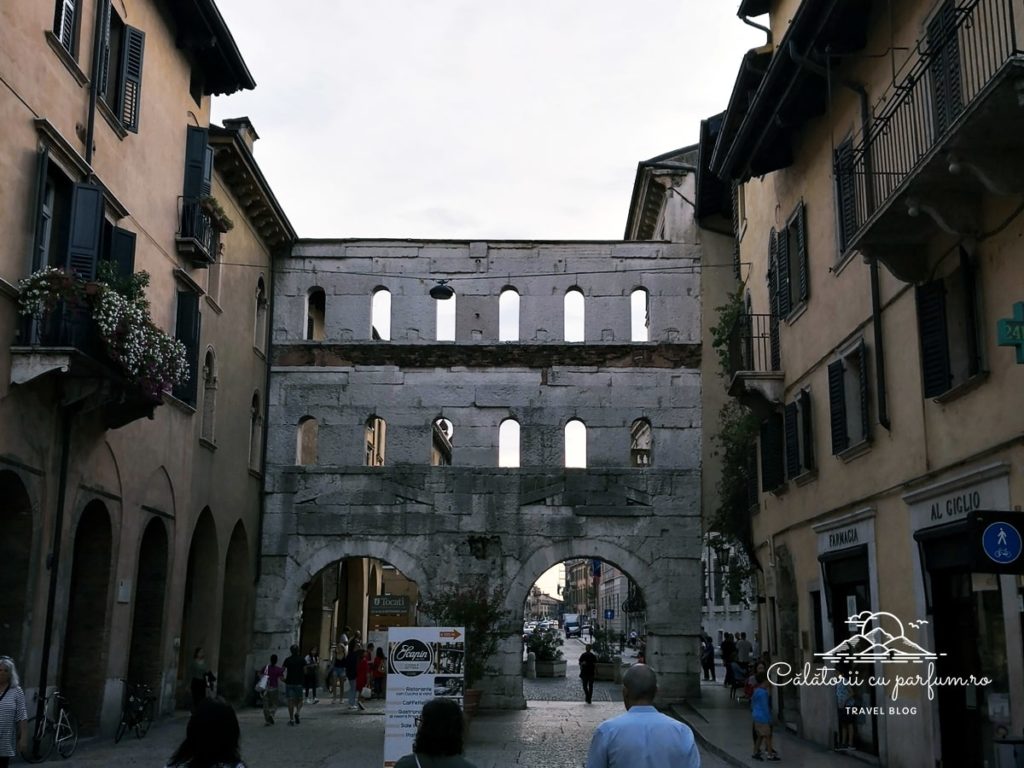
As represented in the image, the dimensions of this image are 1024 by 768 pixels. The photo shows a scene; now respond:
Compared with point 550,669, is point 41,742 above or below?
below

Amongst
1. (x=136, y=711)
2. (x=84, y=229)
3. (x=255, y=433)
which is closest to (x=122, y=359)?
(x=84, y=229)

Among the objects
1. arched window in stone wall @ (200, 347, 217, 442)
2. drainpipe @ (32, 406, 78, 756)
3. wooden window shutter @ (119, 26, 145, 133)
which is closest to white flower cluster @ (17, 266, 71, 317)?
drainpipe @ (32, 406, 78, 756)

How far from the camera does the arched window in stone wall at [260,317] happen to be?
2873 cm

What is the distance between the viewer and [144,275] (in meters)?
17.6

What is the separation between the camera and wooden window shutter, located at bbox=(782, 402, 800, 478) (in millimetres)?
19498

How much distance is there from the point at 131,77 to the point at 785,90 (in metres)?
10.1

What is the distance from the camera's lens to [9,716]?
390 inches

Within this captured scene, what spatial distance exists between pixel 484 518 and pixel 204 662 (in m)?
7.36

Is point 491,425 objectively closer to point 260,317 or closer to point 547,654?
point 260,317

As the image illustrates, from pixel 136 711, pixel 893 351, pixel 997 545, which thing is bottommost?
pixel 136 711

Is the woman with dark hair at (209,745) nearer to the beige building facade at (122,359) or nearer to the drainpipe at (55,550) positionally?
the beige building facade at (122,359)

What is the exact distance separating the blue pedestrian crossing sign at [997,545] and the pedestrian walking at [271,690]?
669 inches

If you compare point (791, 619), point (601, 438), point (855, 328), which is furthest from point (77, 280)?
point (601, 438)

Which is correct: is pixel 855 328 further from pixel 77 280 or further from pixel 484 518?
pixel 484 518
